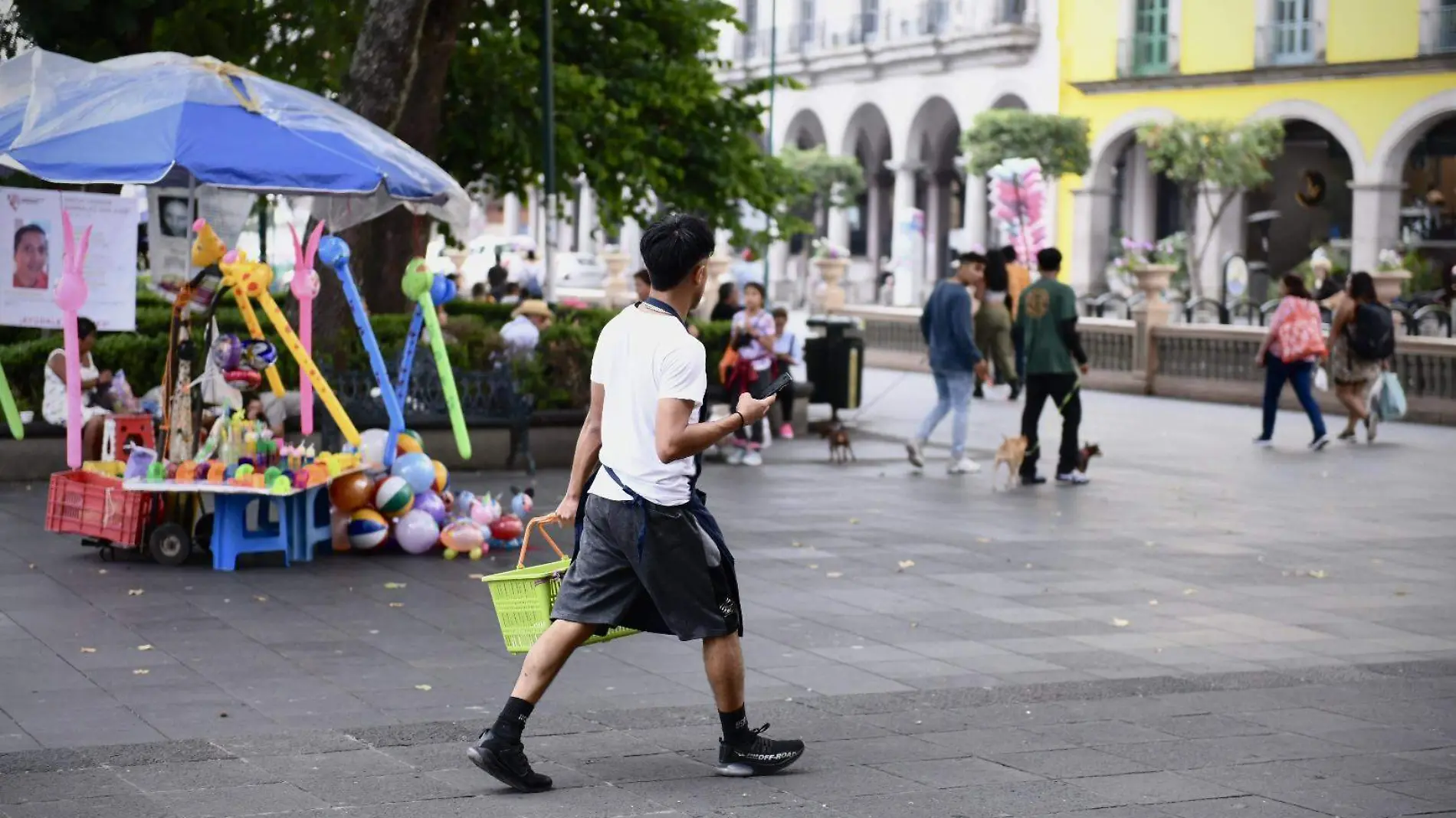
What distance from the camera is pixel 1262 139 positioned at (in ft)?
126

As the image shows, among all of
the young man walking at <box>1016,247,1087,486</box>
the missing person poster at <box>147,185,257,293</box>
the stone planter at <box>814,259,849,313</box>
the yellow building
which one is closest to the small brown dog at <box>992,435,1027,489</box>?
the young man walking at <box>1016,247,1087,486</box>

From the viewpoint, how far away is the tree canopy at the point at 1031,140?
42.6 metres

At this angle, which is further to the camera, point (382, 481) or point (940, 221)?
point (940, 221)

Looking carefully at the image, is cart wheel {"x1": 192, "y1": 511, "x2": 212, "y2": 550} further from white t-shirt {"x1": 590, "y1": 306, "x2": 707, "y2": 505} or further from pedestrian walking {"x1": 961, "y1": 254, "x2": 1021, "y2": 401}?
pedestrian walking {"x1": 961, "y1": 254, "x2": 1021, "y2": 401}

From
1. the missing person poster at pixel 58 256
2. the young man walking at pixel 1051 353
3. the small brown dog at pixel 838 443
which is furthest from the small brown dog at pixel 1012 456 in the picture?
the missing person poster at pixel 58 256

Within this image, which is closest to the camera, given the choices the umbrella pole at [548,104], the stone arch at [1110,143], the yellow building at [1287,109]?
the umbrella pole at [548,104]

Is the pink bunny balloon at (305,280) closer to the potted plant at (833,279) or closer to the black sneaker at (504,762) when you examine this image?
the black sneaker at (504,762)

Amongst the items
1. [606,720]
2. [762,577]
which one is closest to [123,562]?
[762,577]

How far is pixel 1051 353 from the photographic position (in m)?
14.6

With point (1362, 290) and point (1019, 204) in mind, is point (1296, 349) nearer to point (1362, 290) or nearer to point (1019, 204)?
point (1362, 290)

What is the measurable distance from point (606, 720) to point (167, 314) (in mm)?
9833

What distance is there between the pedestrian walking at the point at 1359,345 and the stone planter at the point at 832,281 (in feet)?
44.8

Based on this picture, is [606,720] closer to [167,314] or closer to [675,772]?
[675,772]

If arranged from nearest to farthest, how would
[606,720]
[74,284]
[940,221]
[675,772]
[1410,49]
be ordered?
[675,772]
[606,720]
[74,284]
[1410,49]
[940,221]
